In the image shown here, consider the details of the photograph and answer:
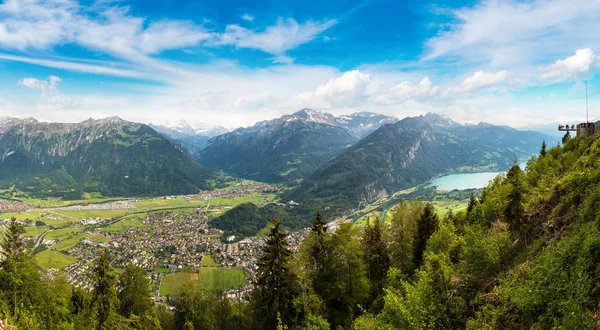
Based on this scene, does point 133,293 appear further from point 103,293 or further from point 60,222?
point 60,222

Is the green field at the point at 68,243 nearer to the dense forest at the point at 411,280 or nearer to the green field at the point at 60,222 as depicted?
the green field at the point at 60,222

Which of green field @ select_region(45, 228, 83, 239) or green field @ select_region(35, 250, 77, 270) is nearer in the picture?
green field @ select_region(35, 250, 77, 270)

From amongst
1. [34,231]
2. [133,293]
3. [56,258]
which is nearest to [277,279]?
[133,293]

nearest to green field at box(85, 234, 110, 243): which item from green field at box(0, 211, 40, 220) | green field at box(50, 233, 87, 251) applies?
green field at box(50, 233, 87, 251)

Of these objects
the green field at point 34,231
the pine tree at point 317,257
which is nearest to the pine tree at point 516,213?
the pine tree at point 317,257

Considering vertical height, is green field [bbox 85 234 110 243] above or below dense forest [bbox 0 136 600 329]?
below

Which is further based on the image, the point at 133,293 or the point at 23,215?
the point at 23,215

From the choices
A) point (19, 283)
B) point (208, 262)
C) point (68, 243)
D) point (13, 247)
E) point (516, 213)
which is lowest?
point (208, 262)

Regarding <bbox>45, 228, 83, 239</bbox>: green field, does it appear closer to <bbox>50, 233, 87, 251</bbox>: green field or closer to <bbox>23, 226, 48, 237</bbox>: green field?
<bbox>23, 226, 48, 237</bbox>: green field
